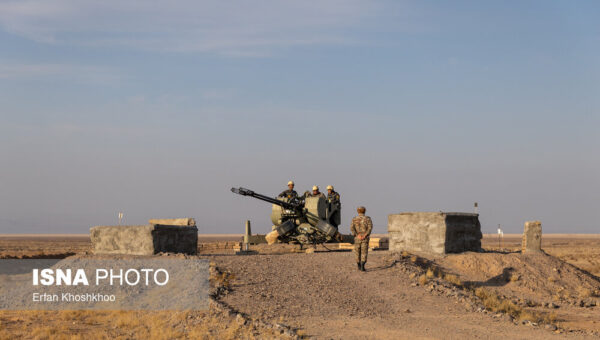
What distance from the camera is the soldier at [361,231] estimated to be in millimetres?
18625

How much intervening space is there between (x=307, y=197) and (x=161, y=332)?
508 inches

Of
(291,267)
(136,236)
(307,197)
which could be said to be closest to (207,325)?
(291,267)

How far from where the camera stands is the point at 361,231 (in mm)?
18625

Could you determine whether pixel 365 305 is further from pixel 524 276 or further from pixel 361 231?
pixel 524 276

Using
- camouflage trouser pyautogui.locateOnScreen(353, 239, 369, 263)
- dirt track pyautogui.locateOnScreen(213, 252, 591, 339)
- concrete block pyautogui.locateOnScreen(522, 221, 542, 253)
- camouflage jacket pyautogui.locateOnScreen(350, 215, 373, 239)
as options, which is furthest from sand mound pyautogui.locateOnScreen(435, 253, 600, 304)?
camouflage jacket pyautogui.locateOnScreen(350, 215, 373, 239)

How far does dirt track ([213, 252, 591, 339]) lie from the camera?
14117 millimetres

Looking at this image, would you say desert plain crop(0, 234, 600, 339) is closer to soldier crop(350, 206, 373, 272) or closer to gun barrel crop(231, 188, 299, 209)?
soldier crop(350, 206, 373, 272)

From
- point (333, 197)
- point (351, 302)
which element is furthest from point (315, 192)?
point (351, 302)

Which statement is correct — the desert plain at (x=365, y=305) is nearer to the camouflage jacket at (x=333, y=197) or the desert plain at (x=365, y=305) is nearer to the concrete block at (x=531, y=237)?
the concrete block at (x=531, y=237)

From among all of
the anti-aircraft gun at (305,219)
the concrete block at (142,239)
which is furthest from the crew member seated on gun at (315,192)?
the concrete block at (142,239)

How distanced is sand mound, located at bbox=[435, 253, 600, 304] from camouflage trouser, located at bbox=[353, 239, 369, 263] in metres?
3.34

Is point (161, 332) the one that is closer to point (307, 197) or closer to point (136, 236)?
point (136, 236)

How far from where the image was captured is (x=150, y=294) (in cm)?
1689

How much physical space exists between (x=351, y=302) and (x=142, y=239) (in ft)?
22.4
